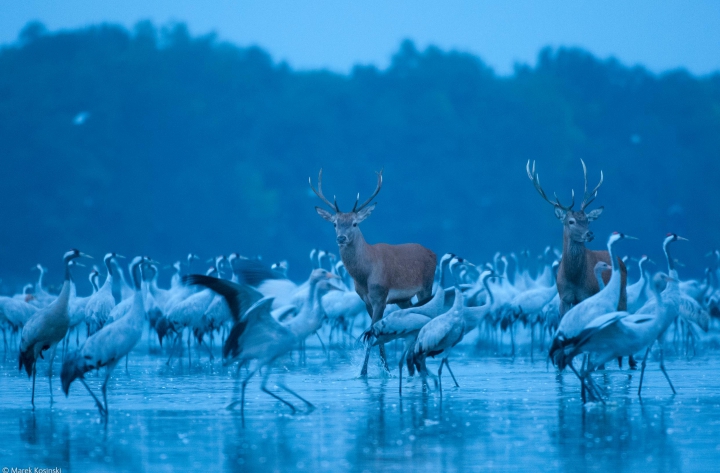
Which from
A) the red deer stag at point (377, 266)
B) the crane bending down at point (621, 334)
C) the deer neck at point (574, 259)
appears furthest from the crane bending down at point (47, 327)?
the deer neck at point (574, 259)

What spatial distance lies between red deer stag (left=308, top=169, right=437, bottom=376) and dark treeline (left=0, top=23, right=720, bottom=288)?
2419 centimetres

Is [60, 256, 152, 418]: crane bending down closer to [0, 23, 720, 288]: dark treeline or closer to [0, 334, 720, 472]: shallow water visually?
[0, 334, 720, 472]: shallow water

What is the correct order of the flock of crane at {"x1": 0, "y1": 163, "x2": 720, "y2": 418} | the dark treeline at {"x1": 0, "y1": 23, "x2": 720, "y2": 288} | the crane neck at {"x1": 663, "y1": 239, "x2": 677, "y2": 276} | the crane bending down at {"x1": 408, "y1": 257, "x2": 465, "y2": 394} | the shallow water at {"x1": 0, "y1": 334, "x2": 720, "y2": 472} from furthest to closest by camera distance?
the dark treeline at {"x1": 0, "y1": 23, "x2": 720, "y2": 288} < the crane neck at {"x1": 663, "y1": 239, "x2": 677, "y2": 276} < the crane bending down at {"x1": 408, "y1": 257, "x2": 465, "y2": 394} < the flock of crane at {"x1": 0, "y1": 163, "x2": 720, "y2": 418} < the shallow water at {"x1": 0, "y1": 334, "x2": 720, "y2": 472}

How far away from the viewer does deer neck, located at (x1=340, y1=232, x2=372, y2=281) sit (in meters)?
12.5

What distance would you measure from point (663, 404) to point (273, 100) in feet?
112

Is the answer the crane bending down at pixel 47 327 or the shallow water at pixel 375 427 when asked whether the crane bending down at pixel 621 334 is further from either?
the crane bending down at pixel 47 327

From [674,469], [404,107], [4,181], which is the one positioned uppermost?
[404,107]

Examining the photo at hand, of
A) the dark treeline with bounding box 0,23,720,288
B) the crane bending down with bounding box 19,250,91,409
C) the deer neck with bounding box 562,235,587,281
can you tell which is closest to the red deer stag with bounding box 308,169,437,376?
the deer neck with bounding box 562,235,587,281

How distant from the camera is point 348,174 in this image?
40375mm

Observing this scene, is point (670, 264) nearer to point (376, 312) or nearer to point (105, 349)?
point (376, 312)

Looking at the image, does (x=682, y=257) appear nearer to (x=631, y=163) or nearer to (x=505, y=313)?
(x=631, y=163)

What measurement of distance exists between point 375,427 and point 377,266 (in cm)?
515

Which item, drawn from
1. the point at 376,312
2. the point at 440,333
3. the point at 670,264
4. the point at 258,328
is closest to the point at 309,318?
the point at 258,328

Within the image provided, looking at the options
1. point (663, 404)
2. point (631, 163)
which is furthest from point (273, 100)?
point (663, 404)
